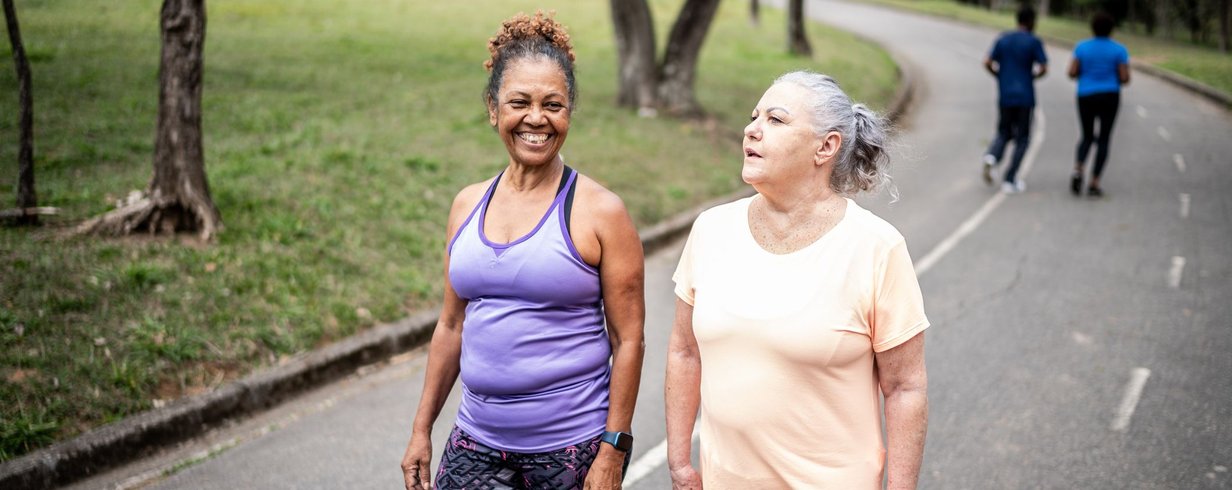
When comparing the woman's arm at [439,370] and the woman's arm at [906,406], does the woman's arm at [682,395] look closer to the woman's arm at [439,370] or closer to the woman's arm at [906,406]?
the woman's arm at [906,406]

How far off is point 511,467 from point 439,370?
0.43 meters

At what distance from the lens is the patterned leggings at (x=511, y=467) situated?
113 inches

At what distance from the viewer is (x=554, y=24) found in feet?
9.68

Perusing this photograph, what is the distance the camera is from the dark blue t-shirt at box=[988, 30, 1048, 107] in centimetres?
1195

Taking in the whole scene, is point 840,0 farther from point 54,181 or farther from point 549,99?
point 549,99

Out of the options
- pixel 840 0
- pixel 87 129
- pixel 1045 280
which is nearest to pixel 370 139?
pixel 87 129

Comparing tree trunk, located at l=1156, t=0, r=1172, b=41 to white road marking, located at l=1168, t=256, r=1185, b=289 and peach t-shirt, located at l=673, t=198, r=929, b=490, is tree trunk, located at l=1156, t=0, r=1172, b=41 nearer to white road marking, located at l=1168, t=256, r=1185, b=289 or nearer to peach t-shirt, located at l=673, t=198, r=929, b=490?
white road marking, located at l=1168, t=256, r=1185, b=289

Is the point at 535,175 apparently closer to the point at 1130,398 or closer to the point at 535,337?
the point at 535,337

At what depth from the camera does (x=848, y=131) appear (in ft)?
8.59

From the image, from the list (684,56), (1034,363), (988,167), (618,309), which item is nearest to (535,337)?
(618,309)

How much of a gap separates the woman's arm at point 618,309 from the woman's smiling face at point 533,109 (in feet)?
0.64

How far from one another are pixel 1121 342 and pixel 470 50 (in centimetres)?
1341

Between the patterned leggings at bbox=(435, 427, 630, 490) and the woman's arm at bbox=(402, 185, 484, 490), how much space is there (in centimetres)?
14

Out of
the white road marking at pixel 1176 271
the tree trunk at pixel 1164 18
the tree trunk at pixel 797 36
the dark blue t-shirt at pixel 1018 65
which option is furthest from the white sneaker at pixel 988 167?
the tree trunk at pixel 1164 18
